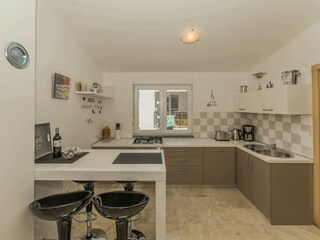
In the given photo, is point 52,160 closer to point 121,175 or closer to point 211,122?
point 121,175

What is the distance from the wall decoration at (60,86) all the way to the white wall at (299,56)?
110 inches

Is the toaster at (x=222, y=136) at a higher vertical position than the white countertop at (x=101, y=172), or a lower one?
higher

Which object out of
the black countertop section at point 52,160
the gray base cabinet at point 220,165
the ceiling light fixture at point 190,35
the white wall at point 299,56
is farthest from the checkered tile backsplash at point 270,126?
the black countertop section at point 52,160

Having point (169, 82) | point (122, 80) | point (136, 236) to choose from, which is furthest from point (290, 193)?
point (122, 80)

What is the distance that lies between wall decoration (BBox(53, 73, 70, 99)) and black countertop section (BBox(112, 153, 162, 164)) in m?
0.95

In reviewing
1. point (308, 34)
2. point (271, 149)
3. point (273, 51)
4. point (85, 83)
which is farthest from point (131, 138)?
point (308, 34)

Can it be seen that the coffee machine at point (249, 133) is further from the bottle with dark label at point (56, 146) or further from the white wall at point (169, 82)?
the bottle with dark label at point (56, 146)

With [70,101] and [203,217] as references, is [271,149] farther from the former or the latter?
[70,101]

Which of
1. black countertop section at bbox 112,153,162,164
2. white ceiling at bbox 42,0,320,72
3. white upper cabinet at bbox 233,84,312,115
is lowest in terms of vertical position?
black countertop section at bbox 112,153,162,164

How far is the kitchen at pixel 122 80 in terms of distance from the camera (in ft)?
4.76

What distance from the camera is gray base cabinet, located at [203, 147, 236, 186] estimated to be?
339 centimetres

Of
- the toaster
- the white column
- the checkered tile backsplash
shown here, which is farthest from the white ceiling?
the white column

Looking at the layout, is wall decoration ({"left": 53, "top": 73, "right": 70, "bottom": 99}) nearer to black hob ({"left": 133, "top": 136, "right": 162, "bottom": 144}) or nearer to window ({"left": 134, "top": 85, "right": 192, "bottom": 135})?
black hob ({"left": 133, "top": 136, "right": 162, "bottom": 144})

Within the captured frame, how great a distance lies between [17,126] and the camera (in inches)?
56.6
